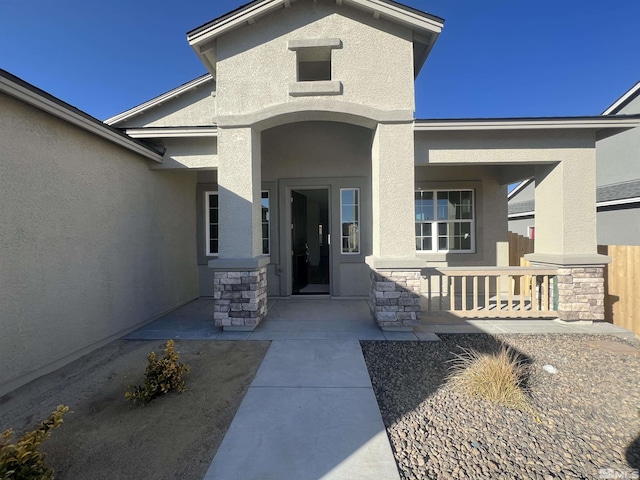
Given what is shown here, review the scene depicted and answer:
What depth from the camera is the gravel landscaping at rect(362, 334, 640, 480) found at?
2064mm

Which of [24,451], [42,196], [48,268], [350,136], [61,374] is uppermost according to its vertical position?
[350,136]

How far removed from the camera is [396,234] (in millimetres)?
4762

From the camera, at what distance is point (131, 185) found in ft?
16.7

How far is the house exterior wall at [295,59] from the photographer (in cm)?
479

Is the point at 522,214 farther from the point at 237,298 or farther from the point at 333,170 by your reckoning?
the point at 237,298

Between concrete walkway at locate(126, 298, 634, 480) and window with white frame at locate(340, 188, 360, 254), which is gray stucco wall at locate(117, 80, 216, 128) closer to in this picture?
window with white frame at locate(340, 188, 360, 254)

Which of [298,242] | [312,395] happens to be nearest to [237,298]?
[312,395]

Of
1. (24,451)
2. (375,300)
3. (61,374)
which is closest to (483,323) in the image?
(375,300)

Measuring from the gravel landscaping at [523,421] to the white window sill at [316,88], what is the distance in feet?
14.0

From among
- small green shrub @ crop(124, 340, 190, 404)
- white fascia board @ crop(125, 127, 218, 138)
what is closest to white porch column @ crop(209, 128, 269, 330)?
white fascia board @ crop(125, 127, 218, 138)

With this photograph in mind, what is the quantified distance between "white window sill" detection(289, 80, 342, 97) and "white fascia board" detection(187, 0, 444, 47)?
4.38 ft

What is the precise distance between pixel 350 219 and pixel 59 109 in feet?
17.9

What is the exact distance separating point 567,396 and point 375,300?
2.58m

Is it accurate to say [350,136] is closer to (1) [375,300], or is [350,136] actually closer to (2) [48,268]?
(1) [375,300]
